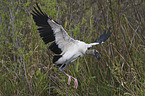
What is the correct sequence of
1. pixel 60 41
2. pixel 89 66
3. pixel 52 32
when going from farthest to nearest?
pixel 89 66 → pixel 60 41 → pixel 52 32

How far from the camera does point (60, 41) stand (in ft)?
12.5

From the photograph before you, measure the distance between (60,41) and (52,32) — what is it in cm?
28

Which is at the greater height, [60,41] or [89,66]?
[60,41]

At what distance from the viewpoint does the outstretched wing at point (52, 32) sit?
3440 millimetres

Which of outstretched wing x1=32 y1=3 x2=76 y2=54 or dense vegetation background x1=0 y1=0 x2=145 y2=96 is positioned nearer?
outstretched wing x1=32 y1=3 x2=76 y2=54

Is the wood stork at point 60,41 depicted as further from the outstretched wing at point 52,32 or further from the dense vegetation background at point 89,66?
the dense vegetation background at point 89,66

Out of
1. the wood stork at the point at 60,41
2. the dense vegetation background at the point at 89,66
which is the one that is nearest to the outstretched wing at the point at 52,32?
the wood stork at the point at 60,41

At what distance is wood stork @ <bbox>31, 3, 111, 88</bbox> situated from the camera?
346 cm

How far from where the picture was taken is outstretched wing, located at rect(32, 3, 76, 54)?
344cm

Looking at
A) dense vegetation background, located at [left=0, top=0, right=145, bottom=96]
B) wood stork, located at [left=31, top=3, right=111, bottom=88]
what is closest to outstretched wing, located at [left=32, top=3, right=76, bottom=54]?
wood stork, located at [left=31, top=3, right=111, bottom=88]

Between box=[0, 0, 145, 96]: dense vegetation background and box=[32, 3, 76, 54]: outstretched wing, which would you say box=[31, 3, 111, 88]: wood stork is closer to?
box=[32, 3, 76, 54]: outstretched wing

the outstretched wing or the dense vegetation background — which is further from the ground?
the outstretched wing

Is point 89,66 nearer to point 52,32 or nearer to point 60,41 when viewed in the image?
point 60,41

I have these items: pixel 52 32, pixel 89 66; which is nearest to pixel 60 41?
pixel 52 32
